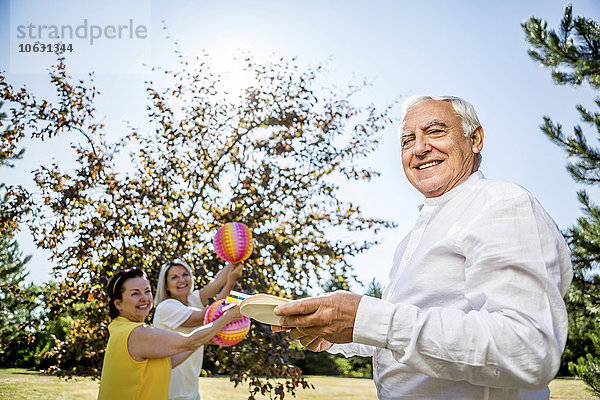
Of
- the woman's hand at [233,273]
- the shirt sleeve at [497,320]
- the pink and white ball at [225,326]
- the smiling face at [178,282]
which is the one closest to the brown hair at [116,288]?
the pink and white ball at [225,326]

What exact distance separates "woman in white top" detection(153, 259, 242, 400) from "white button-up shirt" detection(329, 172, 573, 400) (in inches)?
104

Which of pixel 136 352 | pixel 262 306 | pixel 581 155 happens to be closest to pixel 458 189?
pixel 262 306

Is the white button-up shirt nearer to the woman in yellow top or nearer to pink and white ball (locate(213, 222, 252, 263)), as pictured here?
the woman in yellow top

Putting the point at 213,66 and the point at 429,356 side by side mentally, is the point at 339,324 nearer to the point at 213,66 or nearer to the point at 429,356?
Answer: the point at 429,356

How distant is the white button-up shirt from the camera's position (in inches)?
33.4

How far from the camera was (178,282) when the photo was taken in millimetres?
3779

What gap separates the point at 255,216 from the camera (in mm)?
4852

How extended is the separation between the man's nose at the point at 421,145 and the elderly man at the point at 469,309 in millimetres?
132

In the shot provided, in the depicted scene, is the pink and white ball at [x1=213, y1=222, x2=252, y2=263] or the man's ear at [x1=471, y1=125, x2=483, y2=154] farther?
the pink and white ball at [x1=213, y1=222, x2=252, y2=263]

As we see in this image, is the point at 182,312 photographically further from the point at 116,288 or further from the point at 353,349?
the point at 353,349

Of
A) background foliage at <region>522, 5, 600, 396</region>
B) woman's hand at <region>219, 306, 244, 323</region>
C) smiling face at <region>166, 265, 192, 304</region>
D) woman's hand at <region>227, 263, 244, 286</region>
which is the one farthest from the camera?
background foliage at <region>522, 5, 600, 396</region>

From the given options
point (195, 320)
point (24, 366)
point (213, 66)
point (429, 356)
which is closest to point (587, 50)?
point (213, 66)

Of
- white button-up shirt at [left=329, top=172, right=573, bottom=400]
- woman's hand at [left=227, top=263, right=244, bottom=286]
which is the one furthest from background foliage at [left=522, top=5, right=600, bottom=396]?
white button-up shirt at [left=329, top=172, right=573, bottom=400]

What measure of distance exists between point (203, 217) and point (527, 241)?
4342mm
